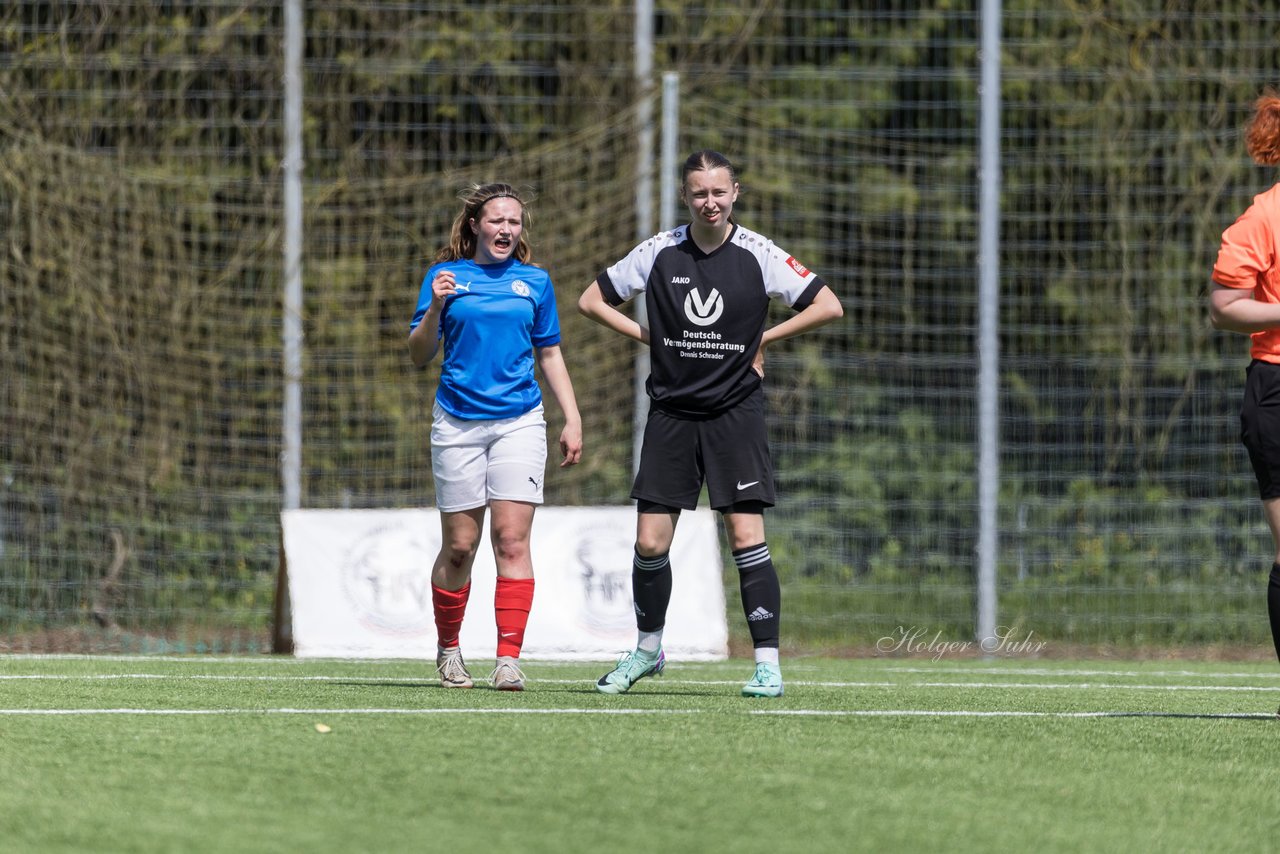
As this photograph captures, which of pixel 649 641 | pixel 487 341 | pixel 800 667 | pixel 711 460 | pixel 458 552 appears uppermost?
pixel 487 341

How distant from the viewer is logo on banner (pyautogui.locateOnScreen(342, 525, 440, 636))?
30.0 feet

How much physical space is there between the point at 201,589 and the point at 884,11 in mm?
5891

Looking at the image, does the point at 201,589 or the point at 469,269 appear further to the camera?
the point at 201,589

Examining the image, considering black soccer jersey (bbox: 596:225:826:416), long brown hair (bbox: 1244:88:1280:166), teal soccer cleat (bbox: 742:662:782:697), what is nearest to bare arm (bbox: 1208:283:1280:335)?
long brown hair (bbox: 1244:88:1280:166)

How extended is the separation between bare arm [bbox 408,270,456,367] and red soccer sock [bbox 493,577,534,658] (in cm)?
82

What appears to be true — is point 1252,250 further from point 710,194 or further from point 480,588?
point 480,588

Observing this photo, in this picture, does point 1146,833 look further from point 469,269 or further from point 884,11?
point 884,11

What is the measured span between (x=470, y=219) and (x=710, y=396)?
1080 millimetres

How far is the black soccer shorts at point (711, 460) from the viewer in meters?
5.91

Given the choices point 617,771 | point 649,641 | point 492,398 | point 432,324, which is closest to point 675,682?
point 649,641

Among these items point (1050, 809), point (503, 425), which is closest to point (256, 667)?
point (503, 425)

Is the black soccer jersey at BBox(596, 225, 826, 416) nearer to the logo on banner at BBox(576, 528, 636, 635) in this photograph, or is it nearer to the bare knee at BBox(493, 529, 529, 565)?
the bare knee at BBox(493, 529, 529, 565)

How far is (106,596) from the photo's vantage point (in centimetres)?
1091

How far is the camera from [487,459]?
6207 mm
